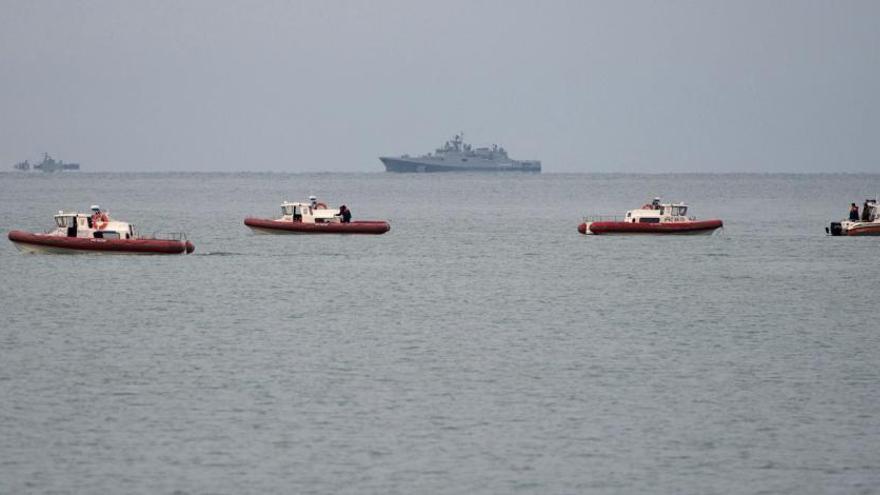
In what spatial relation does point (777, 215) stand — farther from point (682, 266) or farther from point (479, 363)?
point (479, 363)

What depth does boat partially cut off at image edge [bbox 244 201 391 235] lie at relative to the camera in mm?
87062

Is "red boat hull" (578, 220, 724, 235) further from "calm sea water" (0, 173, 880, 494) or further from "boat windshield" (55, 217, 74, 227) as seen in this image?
"boat windshield" (55, 217, 74, 227)

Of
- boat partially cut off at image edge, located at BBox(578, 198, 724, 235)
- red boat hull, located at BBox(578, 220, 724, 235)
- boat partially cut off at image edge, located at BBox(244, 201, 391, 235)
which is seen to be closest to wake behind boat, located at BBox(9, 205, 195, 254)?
boat partially cut off at image edge, located at BBox(244, 201, 391, 235)

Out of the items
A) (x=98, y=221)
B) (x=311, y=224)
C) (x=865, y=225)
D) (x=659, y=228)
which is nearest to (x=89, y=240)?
(x=98, y=221)

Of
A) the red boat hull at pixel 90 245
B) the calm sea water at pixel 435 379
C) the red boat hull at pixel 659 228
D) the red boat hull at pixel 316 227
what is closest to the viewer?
the calm sea water at pixel 435 379

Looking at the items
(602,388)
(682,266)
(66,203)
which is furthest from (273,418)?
(66,203)

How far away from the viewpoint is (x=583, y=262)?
75.3m

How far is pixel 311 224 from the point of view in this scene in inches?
3433

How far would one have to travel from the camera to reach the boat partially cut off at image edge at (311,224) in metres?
87.1

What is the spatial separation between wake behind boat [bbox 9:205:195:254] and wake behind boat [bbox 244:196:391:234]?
1670cm

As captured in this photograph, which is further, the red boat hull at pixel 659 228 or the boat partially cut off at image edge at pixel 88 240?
the red boat hull at pixel 659 228

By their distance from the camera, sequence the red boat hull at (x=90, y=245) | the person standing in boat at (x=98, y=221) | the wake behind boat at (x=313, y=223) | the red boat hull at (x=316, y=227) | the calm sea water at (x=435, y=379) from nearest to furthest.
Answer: the calm sea water at (x=435, y=379) → the red boat hull at (x=90, y=245) → the person standing in boat at (x=98, y=221) → the red boat hull at (x=316, y=227) → the wake behind boat at (x=313, y=223)

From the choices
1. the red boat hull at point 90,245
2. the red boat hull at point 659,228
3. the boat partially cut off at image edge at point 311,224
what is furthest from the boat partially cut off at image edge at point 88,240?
the red boat hull at point 659,228

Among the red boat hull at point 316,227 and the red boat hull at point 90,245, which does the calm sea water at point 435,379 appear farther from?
the red boat hull at point 316,227
